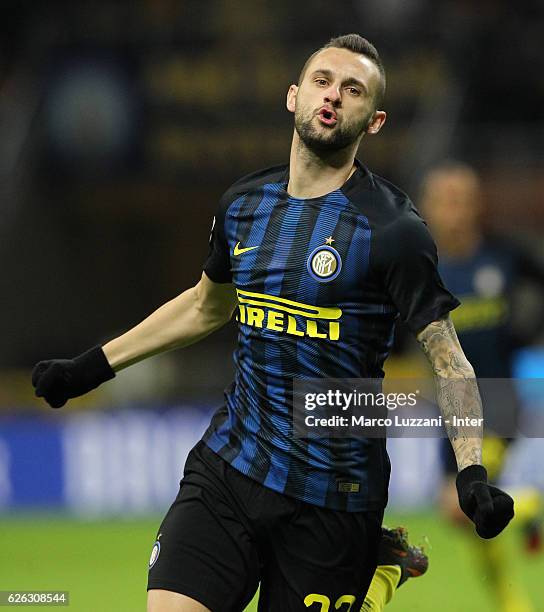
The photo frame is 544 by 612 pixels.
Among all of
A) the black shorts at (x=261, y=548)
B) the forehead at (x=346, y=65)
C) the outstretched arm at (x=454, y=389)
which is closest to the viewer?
the outstretched arm at (x=454, y=389)

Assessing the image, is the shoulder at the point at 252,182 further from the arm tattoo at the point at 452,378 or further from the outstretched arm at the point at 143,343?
the arm tattoo at the point at 452,378

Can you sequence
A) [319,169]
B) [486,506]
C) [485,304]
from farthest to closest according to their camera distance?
1. [485,304]
2. [319,169]
3. [486,506]

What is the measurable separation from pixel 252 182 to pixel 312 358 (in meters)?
0.67

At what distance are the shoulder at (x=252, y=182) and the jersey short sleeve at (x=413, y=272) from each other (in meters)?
0.51

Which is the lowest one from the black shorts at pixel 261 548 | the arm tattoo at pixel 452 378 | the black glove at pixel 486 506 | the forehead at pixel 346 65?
the black shorts at pixel 261 548

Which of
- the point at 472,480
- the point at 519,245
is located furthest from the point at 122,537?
the point at 472,480

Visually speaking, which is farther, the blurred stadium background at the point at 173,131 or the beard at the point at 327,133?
the blurred stadium background at the point at 173,131

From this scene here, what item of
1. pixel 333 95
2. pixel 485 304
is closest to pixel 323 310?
pixel 333 95

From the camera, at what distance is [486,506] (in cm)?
357

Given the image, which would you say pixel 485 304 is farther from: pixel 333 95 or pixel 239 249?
pixel 333 95

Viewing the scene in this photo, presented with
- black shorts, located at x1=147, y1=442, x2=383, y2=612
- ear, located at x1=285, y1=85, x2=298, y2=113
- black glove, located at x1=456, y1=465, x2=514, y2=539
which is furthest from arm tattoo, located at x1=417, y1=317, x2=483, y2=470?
ear, located at x1=285, y1=85, x2=298, y2=113

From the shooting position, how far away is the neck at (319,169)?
4156 mm

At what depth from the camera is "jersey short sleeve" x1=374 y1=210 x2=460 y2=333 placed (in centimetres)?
393

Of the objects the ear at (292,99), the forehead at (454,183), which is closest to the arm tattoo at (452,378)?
the ear at (292,99)
